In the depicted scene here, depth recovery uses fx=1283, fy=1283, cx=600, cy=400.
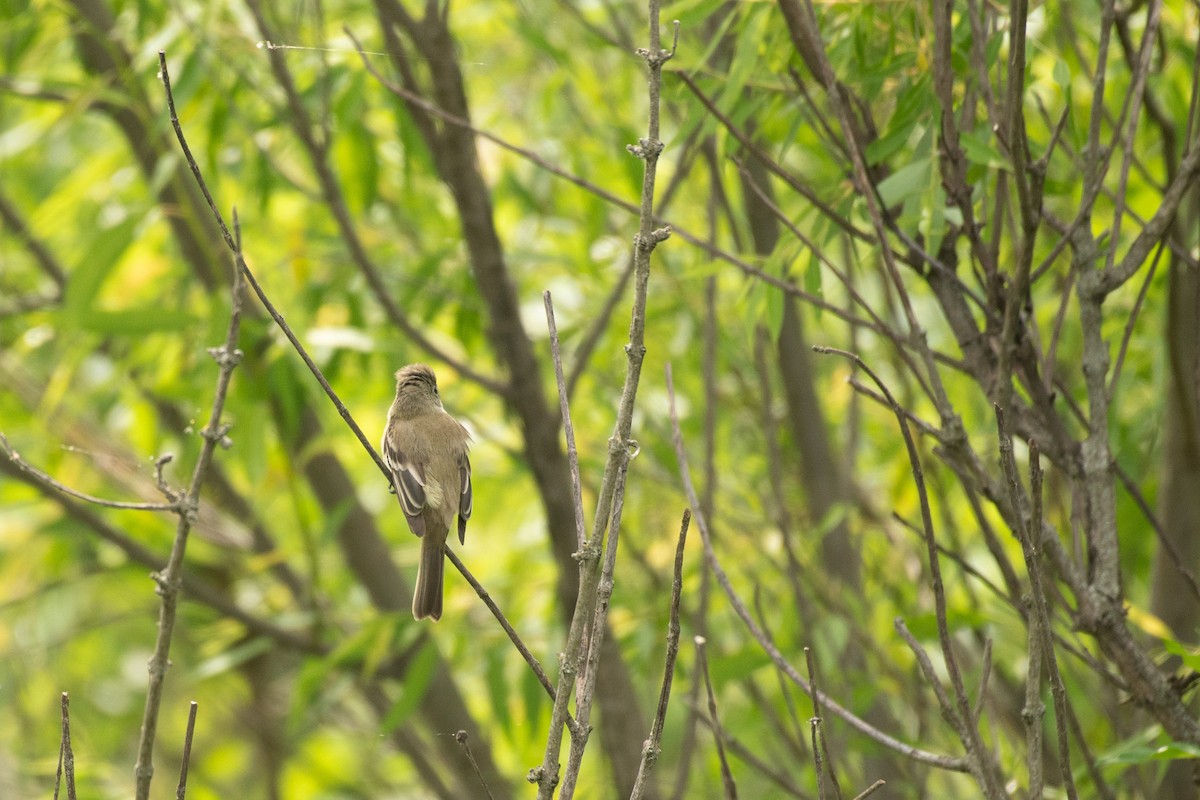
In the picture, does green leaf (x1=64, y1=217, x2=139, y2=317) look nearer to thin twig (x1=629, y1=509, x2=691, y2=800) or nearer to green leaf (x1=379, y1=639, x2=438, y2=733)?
green leaf (x1=379, y1=639, x2=438, y2=733)

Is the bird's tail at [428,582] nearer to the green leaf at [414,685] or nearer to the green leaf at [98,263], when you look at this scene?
the green leaf at [414,685]

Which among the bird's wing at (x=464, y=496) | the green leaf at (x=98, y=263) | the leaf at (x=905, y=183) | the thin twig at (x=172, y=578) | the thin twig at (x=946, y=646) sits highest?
the green leaf at (x=98, y=263)

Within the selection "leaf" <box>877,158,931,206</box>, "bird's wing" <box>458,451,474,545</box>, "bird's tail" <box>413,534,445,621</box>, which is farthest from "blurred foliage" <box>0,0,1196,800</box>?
"bird's tail" <box>413,534,445,621</box>

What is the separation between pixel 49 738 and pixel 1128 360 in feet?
24.2

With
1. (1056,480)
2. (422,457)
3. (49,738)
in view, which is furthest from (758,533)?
(49,738)

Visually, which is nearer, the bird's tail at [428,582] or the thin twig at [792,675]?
the thin twig at [792,675]

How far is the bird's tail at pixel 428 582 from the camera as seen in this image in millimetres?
3758

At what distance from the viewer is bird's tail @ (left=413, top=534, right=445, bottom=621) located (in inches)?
148

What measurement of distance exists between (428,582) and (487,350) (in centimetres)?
223

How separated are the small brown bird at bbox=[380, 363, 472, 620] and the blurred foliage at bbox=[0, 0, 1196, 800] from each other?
0.42 m

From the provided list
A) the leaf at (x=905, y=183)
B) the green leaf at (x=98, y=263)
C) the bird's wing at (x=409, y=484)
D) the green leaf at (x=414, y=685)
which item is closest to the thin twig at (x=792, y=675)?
the leaf at (x=905, y=183)

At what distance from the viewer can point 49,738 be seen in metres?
8.64

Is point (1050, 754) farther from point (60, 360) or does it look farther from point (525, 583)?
point (60, 360)

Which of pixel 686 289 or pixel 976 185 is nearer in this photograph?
pixel 976 185
